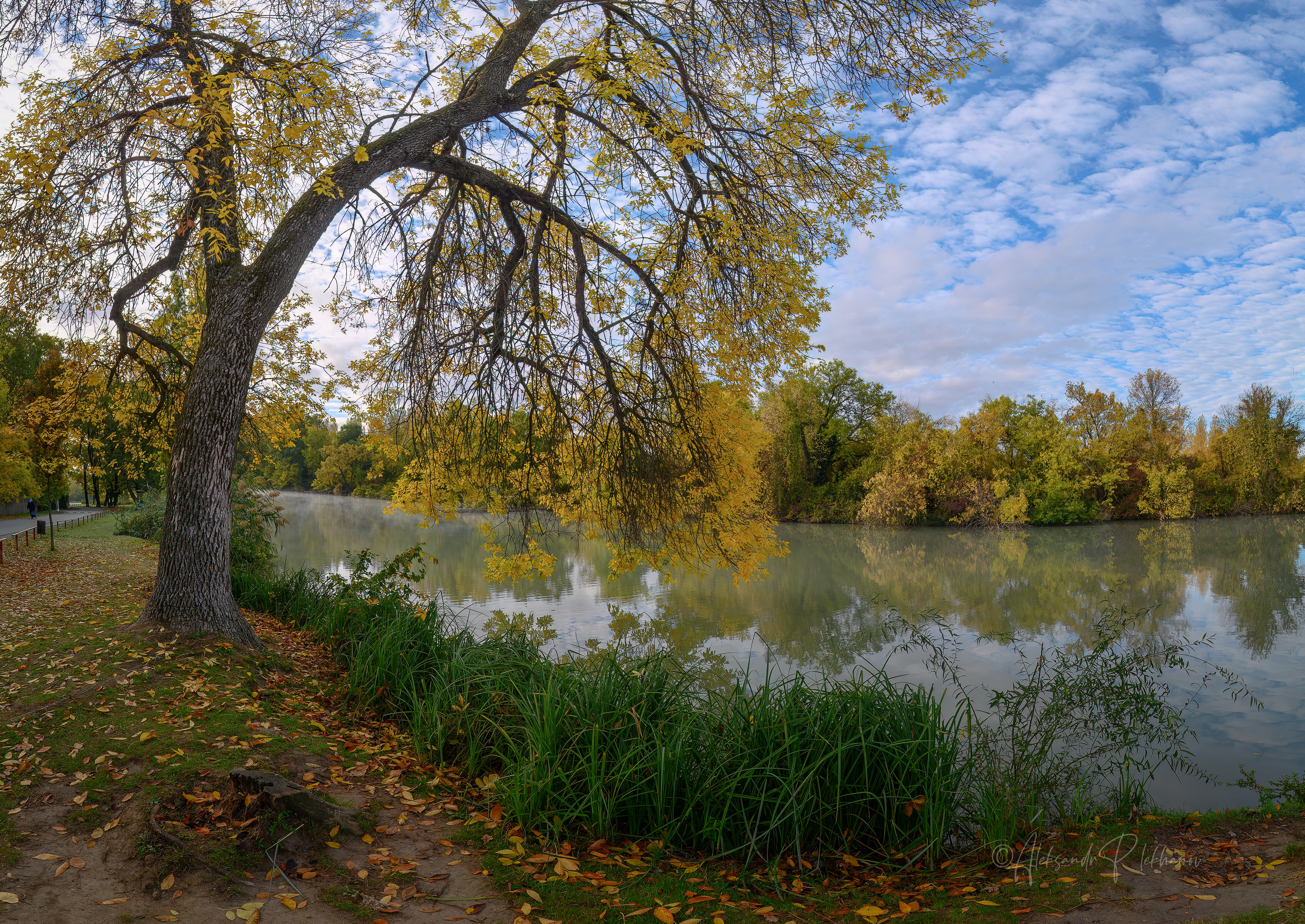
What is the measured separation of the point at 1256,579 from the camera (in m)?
16.4

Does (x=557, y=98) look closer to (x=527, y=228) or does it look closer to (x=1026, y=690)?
(x=527, y=228)

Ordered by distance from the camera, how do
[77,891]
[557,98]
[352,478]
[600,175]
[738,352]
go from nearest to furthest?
[77,891] < [557,98] < [738,352] < [600,175] < [352,478]

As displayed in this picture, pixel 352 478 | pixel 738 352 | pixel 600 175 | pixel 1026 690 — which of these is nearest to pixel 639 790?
pixel 1026 690

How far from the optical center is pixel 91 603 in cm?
893

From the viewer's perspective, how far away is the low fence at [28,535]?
14539 millimetres

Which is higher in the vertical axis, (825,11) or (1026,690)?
(825,11)

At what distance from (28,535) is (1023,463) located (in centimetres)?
3928

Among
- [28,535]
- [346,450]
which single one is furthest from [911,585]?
[346,450]

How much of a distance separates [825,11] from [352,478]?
60.3 meters

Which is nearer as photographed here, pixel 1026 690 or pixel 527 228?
pixel 1026 690

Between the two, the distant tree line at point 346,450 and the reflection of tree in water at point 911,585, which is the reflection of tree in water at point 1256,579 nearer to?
the reflection of tree in water at point 911,585

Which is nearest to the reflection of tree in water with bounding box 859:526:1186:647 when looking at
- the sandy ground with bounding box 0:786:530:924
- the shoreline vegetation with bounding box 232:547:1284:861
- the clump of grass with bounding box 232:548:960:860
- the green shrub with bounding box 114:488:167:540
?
the shoreline vegetation with bounding box 232:547:1284:861

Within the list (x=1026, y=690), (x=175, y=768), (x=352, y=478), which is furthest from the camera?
(x=352, y=478)

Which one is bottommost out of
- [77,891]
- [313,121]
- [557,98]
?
[77,891]
